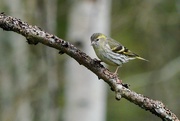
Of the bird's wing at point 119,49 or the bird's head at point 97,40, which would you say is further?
the bird's wing at point 119,49

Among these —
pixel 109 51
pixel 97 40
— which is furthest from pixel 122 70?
pixel 109 51

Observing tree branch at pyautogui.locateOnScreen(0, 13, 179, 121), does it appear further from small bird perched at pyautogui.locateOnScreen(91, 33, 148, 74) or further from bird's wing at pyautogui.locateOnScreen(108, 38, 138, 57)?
bird's wing at pyautogui.locateOnScreen(108, 38, 138, 57)

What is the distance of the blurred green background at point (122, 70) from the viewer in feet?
29.5

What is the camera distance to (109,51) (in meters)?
4.12

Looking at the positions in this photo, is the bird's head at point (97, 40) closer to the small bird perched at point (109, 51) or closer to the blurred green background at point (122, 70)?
the small bird perched at point (109, 51)

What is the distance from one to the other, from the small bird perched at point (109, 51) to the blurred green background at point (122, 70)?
241 cm

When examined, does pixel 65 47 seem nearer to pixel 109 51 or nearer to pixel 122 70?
pixel 109 51

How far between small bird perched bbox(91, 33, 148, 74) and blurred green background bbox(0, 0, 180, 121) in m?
2.41

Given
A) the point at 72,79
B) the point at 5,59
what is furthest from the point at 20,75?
the point at 72,79

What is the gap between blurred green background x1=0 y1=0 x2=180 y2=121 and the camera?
8977mm

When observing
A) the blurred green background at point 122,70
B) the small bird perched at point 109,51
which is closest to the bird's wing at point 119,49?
the small bird perched at point 109,51

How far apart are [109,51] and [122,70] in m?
8.62

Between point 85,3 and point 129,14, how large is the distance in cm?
382

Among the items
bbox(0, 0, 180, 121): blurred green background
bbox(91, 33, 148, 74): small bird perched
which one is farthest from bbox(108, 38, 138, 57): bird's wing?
bbox(0, 0, 180, 121): blurred green background
